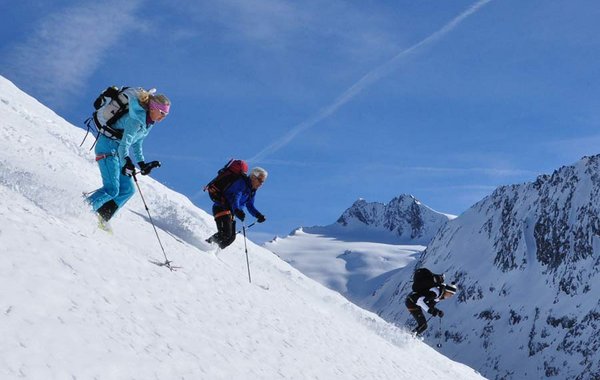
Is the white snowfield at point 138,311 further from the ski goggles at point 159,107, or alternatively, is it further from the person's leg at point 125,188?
the ski goggles at point 159,107

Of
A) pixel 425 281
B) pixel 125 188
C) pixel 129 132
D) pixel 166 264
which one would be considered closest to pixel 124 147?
pixel 129 132

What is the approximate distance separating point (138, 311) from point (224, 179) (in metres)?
6.01

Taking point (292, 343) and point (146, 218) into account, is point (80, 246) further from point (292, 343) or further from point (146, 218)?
point (146, 218)

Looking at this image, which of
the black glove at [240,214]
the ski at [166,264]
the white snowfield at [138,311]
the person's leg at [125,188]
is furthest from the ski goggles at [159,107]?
the black glove at [240,214]

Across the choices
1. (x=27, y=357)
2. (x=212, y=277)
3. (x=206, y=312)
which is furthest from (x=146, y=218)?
(x=27, y=357)

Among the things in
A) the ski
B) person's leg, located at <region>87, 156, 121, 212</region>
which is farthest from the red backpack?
the ski

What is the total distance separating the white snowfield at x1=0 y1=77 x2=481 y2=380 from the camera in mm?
5564

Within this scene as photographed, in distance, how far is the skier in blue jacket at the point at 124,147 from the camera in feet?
32.0

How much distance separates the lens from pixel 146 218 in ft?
41.6

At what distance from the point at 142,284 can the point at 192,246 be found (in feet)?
13.5

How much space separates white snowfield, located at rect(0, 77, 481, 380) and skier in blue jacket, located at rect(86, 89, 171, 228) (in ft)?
1.58

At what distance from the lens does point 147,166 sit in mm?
10148

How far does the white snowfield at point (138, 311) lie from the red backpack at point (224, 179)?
3.15 feet

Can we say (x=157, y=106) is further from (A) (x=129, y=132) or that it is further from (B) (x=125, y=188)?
(B) (x=125, y=188)
